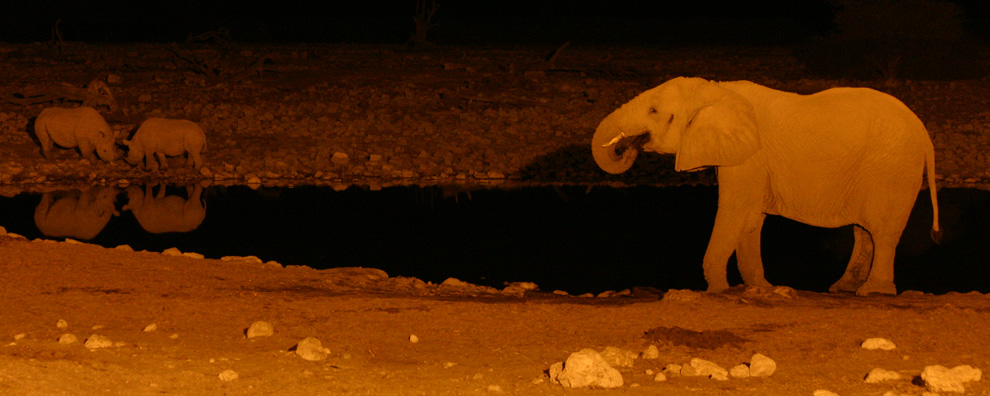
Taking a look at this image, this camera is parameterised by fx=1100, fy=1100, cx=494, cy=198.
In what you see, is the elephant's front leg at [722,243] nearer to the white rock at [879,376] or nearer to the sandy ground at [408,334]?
the sandy ground at [408,334]

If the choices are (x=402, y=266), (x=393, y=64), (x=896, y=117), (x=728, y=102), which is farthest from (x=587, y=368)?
(x=393, y=64)

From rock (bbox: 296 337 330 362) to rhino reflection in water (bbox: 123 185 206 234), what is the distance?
6.63m

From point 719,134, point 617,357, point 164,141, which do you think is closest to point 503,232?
point 719,134

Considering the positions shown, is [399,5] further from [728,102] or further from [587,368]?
[587,368]

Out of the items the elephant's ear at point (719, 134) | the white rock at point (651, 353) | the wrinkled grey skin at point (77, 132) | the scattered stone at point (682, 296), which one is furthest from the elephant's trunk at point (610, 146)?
the wrinkled grey skin at point (77, 132)

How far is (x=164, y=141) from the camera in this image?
1460 cm

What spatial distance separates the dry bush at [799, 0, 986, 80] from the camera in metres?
21.8

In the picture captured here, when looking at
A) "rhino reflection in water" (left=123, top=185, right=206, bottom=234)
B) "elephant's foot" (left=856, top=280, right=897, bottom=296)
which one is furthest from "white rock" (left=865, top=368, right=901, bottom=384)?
"rhino reflection in water" (left=123, top=185, right=206, bottom=234)

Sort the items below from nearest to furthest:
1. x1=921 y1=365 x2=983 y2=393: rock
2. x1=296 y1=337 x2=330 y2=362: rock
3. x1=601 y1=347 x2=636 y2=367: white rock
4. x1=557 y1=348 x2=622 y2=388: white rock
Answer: x1=921 y1=365 x2=983 y2=393: rock → x1=557 y1=348 x2=622 y2=388: white rock → x1=601 y1=347 x2=636 y2=367: white rock → x1=296 y1=337 x2=330 y2=362: rock

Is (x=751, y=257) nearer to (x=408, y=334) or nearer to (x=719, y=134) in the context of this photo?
(x=719, y=134)

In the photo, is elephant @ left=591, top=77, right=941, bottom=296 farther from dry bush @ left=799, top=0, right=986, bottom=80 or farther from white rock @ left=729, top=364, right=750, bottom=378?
dry bush @ left=799, top=0, right=986, bottom=80

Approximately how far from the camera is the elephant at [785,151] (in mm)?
7246

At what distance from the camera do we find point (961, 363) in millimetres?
4648

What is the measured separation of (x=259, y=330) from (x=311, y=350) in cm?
59
